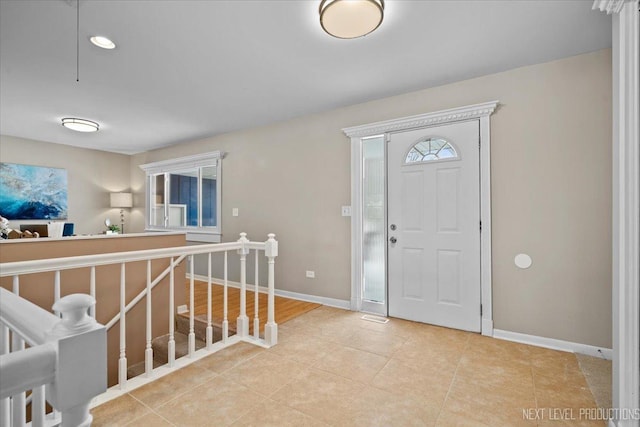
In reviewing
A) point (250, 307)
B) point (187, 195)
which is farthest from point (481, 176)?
point (187, 195)

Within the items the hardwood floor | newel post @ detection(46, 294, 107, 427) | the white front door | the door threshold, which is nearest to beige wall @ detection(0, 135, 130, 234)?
the hardwood floor

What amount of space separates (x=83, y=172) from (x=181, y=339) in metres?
4.35

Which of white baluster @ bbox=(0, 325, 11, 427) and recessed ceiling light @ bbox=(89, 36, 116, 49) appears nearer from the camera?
white baluster @ bbox=(0, 325, 11, 427)

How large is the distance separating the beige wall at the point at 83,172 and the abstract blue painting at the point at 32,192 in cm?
10

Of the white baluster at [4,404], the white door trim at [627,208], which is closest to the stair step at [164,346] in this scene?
the white baluster at [4,404]

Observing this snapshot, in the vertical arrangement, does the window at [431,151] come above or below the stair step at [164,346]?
above

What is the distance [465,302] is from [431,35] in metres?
2.35

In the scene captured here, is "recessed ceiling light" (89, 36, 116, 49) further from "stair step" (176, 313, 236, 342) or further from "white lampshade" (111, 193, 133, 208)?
"white lampshade" (111, 193, 133, 208)

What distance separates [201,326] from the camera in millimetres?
3211

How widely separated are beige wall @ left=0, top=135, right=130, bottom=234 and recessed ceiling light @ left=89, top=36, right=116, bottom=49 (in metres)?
4.19

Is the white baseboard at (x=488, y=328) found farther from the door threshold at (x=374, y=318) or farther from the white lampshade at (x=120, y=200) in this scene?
the white lampshade at (x=120, y=200)

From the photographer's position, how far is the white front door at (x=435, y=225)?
289cm

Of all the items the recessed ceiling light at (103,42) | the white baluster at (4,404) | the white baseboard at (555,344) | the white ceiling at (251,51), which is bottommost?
the white baseboard at (555,344)

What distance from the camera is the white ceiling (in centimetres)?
196
